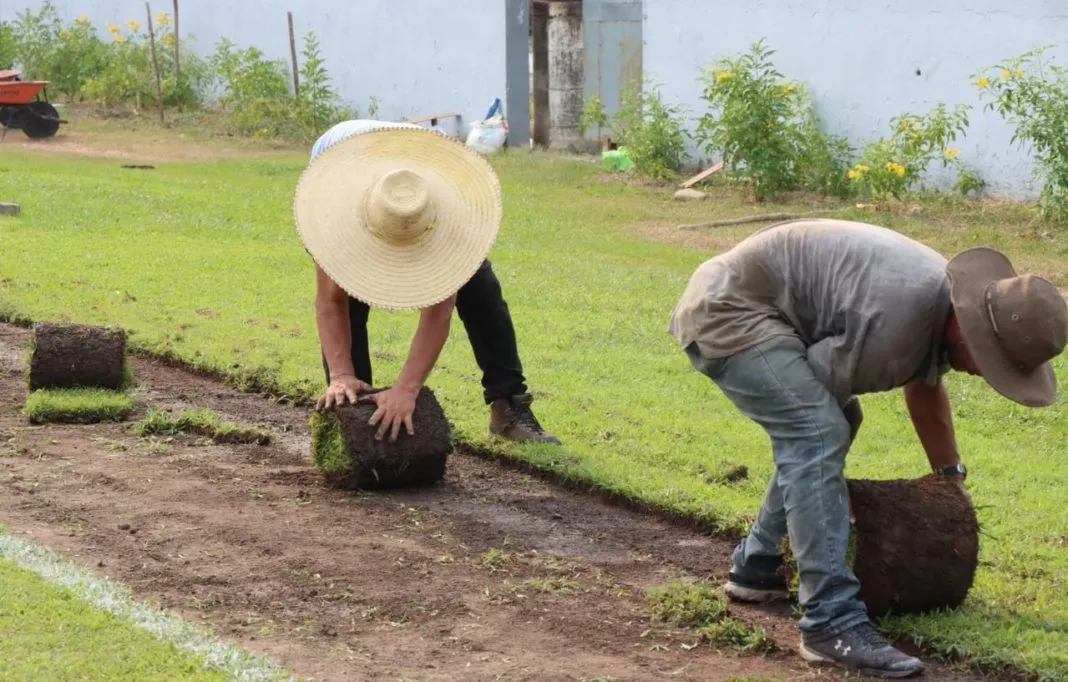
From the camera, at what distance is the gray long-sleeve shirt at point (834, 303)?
4355 mm

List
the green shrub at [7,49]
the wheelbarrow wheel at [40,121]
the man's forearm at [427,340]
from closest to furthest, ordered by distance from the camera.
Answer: the man's forearm at [427,340] → the wheelbarrow wheel at [40,121] → the green shrub at [7,49]

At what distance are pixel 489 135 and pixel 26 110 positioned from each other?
6.67 m

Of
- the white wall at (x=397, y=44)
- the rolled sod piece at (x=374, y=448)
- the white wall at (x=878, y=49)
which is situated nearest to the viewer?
the rolled sod piece at (x=374, y=448)

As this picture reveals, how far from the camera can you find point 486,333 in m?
6.96

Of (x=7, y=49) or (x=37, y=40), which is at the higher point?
(x=37, y=40)

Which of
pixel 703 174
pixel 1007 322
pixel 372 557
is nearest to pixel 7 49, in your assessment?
pixel 703 174

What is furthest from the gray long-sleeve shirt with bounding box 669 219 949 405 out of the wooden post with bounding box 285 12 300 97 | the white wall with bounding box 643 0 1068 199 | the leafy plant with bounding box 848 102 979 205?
the wooden post with bounding box 285 12 300 97

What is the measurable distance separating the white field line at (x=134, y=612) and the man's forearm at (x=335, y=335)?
4.59ft

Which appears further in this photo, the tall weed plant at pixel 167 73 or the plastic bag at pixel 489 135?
the tall weed plant at pixel 167 73

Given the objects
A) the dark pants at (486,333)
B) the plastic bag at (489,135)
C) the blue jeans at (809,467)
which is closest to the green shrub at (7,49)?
the plastic bag at (489,135)

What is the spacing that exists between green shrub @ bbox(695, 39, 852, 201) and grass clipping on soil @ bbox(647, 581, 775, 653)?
11519 mm

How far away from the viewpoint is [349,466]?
628 centimetres

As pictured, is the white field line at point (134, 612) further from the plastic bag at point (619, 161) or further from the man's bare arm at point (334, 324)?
the plastic bag at point (619, 161)

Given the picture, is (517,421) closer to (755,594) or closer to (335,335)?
(335,335)
